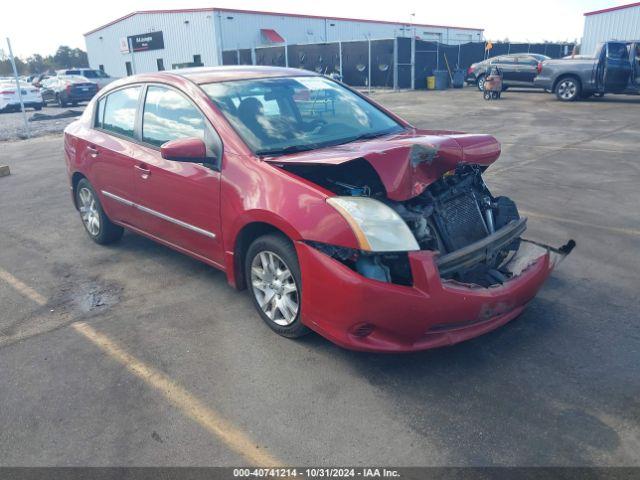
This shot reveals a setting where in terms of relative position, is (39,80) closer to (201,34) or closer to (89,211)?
(201,34)

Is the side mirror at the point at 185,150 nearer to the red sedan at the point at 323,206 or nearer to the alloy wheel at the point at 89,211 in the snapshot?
the red sedan at the point at 323,206

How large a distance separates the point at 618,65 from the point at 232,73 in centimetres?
1622

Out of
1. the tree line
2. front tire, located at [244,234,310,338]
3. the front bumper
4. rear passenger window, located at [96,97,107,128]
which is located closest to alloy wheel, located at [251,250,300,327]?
front tire, located at [244,234,310,338]

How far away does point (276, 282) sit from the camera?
365 cm

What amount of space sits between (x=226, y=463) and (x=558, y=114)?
15181 millimetres

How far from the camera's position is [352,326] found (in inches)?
123

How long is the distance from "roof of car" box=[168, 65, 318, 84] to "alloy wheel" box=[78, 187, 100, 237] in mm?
1812

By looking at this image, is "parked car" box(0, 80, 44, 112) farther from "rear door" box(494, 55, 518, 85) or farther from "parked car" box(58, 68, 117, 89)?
"rear door" box(494, 55, 518, 85)

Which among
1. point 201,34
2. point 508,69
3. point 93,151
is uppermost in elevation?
point 201,34

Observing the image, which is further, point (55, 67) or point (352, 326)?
point (55, 67)

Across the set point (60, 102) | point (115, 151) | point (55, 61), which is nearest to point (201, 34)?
point (60, 102)

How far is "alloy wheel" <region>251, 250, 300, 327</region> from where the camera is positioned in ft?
11.7

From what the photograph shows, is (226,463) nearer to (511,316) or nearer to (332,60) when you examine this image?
(511,316)

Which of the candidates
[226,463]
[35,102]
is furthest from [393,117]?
[35,102]
